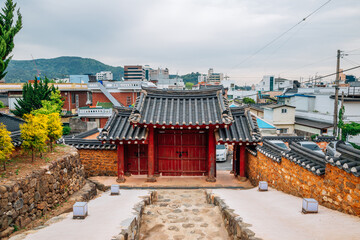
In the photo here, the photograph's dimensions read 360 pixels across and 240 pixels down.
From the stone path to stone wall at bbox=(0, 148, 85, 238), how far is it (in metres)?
3.59

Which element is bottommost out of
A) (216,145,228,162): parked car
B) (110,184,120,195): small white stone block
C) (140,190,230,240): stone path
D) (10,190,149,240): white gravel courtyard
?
(216,145,228,162): parked car

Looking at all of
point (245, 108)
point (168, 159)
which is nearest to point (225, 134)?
point (245, 108)

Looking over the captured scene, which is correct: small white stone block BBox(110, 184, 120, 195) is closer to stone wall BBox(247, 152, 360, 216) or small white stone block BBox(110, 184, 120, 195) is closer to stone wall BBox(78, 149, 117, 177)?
stone wall BBox(78, 149, 117, 177)

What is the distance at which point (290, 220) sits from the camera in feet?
19.7

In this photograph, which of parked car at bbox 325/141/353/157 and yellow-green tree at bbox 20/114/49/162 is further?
yellow-green tree at bbox 20/114/49/162

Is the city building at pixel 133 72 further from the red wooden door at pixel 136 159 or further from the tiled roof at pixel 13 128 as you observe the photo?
the red wooden door at pixel 136 159

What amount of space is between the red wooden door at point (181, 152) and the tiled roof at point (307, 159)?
16.0 feet

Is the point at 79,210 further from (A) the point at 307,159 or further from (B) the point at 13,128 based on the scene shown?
(A) the point at 307,159

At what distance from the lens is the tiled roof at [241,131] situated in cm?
1162

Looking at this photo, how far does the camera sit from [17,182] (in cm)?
695

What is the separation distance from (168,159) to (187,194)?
2.69 metres

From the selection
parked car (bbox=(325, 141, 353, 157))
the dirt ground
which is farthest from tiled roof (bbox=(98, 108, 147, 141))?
parked car (bbox=(325, 141, 353, 157))

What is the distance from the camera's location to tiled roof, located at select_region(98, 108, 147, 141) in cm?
1173

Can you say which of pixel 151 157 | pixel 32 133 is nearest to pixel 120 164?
pixel 151 157
